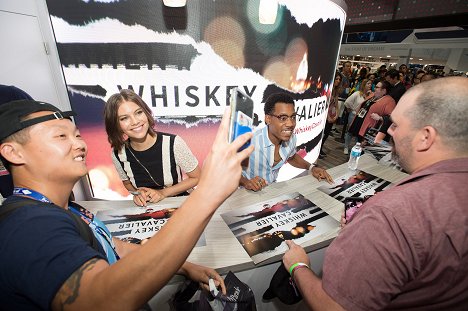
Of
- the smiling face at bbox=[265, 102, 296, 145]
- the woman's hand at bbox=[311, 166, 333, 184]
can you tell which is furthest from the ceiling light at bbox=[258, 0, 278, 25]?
the woman's hand at bbox=[311, 166, 333, 184]

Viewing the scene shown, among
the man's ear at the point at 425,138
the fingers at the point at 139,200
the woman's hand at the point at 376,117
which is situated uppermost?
the man's ear at the point at 425,138

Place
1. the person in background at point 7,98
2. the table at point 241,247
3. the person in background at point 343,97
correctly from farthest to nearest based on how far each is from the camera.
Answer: the person in background at point 343,97 → the person in background at point 7,98 → the table at point 241,247

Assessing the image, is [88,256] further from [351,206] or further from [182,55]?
[182,55]

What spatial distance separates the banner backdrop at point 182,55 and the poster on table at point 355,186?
1.53 m

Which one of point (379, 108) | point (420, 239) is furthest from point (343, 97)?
point (420, 239)

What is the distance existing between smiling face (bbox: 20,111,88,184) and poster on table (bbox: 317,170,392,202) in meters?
1.75

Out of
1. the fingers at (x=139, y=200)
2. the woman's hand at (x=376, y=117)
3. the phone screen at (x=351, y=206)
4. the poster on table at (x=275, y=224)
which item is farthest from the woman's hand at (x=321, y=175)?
the woman's hand at (x=376, y=117)

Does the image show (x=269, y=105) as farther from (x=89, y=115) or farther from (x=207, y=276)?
(x=89, y=115)

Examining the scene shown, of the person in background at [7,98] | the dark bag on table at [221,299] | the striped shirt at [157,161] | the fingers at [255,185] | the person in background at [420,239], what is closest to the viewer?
the person in background at [420,239]

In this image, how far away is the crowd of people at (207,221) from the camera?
0.55 meters

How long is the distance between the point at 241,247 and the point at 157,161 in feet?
3.70

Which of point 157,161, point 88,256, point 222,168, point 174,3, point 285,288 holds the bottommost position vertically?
point 285,288

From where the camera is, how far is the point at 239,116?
612mm

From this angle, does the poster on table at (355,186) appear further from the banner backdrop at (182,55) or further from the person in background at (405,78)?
the person in background at (405,78)
